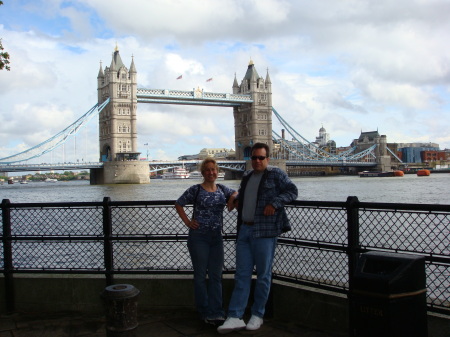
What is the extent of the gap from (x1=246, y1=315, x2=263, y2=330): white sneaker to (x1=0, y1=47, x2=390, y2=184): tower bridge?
55.3 meters

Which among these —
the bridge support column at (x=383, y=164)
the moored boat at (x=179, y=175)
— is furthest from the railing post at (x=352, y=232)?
the bridge support column at (x=383, y=164)

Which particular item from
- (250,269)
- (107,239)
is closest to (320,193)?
(107,239)

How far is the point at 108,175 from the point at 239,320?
206 feet

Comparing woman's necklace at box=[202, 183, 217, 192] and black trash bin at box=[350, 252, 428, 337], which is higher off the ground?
woman's necklace at box=[202, 183, 217, 192]

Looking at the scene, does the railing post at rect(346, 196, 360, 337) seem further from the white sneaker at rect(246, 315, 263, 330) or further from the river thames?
the river thames

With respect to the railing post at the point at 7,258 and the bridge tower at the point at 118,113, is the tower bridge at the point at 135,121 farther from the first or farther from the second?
the railing post at the point at 7,258

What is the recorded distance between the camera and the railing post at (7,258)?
13.6 feet

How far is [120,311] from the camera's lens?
293 cm

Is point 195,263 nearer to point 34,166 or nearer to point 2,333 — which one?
point 2,333

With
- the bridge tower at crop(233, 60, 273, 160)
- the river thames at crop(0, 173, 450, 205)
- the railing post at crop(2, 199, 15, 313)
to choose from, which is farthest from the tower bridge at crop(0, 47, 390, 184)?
the railing post at crop(2, 199, 15, 313)

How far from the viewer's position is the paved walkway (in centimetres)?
361

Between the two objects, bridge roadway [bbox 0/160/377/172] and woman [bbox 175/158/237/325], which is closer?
woman [bbox 175/158/237/325]

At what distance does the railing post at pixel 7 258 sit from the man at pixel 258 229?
1.84 metres

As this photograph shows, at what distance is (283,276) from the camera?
4.05 meters
